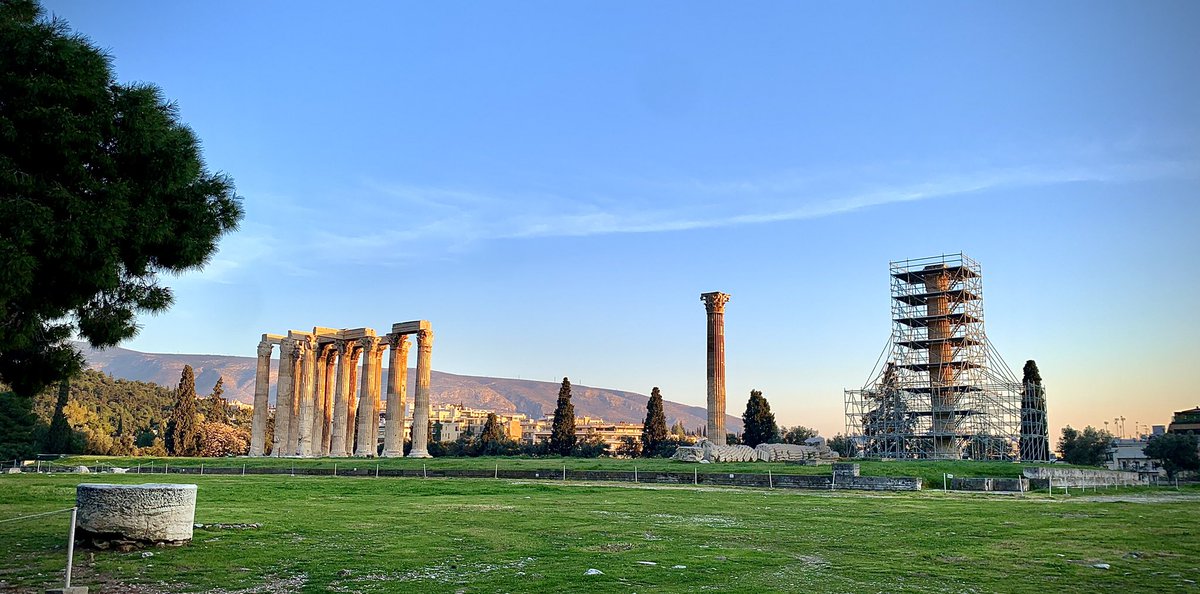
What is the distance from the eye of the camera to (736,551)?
1588 centimetres

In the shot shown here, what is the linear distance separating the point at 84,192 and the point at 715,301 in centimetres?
6070

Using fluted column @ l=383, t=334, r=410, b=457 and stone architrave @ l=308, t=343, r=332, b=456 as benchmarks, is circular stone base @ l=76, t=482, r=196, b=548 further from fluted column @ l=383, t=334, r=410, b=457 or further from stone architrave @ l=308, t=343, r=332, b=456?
stone architrave @ l=308, t=343, r=332, b=456

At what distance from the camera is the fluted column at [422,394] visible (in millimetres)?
75938

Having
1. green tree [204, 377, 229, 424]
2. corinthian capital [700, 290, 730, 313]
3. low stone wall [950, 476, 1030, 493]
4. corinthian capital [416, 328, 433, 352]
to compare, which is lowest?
low stone wall [950, 476, 1030, 493]

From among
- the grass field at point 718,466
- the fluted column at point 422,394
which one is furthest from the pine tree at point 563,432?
the grass field at point 718,466

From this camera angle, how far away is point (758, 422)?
309 ft

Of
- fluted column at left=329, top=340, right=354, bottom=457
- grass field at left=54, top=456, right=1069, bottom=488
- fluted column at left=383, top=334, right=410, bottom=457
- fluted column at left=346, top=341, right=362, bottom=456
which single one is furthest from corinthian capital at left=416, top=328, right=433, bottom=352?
grass field at left=54, top=456, right=1069, bottom=488

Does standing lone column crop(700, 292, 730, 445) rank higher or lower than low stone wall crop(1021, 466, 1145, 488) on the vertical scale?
higher

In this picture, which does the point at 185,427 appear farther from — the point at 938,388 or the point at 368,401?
the point at 938,388

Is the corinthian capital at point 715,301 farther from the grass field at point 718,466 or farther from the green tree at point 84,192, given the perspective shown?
the green tree at point 84,192

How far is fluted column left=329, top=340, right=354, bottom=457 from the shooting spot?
81562mm

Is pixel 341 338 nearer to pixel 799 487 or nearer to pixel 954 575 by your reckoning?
pixel 799 487

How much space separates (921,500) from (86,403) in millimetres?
116169

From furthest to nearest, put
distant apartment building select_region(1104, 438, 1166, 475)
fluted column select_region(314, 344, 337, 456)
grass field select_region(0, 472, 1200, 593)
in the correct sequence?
distant apartment building select_region(1104, 438, 1166, 475), fluted column select_region(314, 344, 337, 456), grass field select_region(0, 472, 1200, 593)
